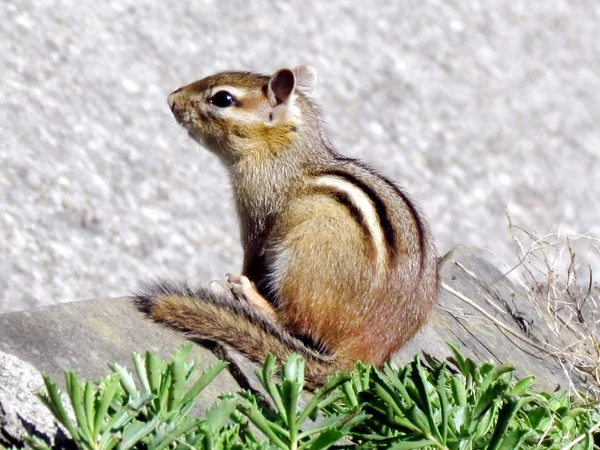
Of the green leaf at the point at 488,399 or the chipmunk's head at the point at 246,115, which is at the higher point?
the chipmunk's head at the point at 246,115

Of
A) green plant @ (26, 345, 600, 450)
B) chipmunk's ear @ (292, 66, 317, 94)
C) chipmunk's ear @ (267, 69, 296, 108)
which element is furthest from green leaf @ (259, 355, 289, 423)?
chipmunk's ear @ (292, 66, 317, 94)

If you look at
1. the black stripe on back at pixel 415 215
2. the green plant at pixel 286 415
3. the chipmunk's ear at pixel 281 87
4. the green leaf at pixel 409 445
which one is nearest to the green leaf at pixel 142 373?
the green plant at pixel 286 415

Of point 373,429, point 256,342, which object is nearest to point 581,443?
point 373,429

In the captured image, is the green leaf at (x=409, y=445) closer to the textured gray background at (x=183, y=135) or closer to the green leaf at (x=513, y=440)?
the green leaf at (x=513, y=440)

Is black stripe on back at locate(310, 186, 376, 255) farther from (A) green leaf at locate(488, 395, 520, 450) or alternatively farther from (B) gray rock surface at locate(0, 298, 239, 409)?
(A) green leaf at locate(488, 395, 520, 450)

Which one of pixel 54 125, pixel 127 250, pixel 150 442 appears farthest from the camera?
pixel 54 125

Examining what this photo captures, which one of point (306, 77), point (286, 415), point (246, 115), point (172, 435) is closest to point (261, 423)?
point (286, 415)

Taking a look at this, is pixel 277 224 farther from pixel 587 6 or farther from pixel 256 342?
pixel 587 6
